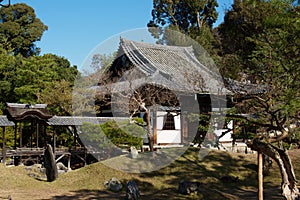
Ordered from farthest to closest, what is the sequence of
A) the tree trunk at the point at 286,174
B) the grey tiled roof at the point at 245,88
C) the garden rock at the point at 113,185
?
the garden rock at the point at 113,185 → the grey tiled roof at the point at 245,88 → the tree trunk at the point at 286,174

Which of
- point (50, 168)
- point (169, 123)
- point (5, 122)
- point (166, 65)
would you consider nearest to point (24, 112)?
point (5, 122)

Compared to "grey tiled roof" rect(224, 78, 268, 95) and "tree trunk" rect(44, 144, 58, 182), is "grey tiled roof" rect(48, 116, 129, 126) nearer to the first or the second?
"tree trunk" rect(44, 144, 58, 182)

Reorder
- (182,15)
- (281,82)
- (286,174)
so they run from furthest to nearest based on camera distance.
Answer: (182,15) < (281,82) < (286,174)

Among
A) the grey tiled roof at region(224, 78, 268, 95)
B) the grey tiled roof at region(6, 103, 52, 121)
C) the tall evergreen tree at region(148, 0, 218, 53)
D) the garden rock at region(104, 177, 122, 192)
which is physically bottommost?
the garden rock at region(104, 177, 122, 192)

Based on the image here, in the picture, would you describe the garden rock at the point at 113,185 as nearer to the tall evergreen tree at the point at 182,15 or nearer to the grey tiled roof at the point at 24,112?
the grey tiled roof at the point at 24,112

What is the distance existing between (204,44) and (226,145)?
8.98 m

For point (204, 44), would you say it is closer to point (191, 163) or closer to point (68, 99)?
point (68, 99)

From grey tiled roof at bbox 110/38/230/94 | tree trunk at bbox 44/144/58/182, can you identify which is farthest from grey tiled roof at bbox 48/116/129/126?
tree trunk at bbox 44/144/58/182

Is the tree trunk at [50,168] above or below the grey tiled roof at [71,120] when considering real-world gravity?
below

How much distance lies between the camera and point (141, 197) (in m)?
10.9

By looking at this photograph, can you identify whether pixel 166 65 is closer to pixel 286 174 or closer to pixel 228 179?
pixel 228 179

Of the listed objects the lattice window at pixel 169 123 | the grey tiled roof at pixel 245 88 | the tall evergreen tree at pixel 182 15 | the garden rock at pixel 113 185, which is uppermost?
the tall evergreen tree at pixel 182 15

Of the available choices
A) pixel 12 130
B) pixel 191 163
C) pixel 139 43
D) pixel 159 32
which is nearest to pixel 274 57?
pixel 191 163

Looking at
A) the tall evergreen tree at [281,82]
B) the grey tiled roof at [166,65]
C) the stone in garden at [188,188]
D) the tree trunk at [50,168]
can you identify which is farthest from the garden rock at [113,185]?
the tall evergreen tree at [281,82]
